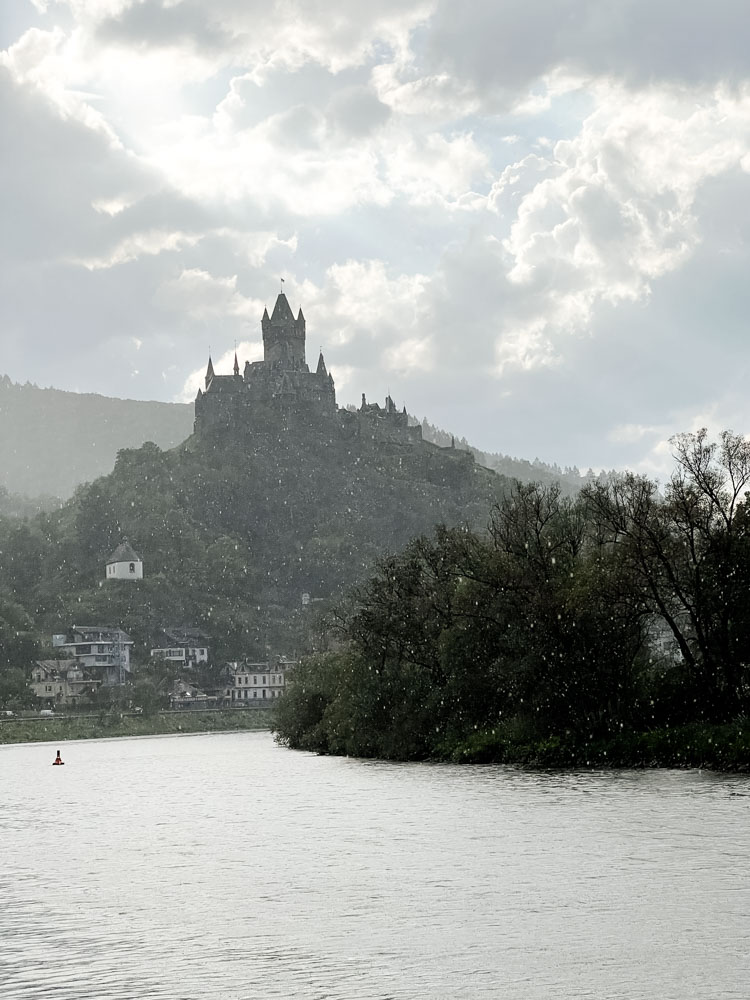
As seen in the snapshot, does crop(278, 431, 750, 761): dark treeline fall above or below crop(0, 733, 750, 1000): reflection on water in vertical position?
above

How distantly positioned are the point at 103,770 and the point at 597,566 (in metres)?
42.1

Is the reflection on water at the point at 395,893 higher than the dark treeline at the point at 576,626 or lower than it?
lower

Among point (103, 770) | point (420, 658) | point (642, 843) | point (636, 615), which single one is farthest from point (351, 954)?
point (103, 770)

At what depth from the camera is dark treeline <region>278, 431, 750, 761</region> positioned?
59.2m

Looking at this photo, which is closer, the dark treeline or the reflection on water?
the reflection on water

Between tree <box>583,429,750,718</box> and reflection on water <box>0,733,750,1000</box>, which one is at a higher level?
tree <box>583,429,750,718</box>

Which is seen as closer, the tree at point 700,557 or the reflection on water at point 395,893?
the reflection on water at point 395,893

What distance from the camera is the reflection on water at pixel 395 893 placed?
19.5 m

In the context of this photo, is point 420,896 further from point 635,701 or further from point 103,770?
point 103,770

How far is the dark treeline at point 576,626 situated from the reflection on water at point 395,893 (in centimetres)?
658

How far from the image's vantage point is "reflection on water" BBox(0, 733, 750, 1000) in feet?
64.0

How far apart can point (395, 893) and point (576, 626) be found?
34.4m

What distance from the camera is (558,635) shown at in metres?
62.7

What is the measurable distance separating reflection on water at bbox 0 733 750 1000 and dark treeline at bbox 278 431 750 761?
6.58 metres
